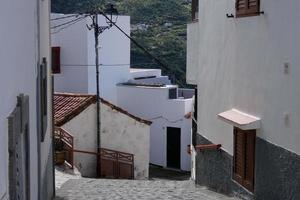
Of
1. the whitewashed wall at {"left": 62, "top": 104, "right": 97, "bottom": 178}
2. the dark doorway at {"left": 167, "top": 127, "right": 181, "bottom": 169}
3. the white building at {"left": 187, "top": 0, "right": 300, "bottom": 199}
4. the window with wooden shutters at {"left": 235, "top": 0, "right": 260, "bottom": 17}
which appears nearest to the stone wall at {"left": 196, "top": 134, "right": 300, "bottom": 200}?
the white building at {"left": 187, "top": 0, "right": 300, "bottom": 199}

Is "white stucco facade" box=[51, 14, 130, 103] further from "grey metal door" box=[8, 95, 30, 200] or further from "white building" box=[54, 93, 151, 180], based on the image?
"grey metal door" box=[8, 95, 30, 200]

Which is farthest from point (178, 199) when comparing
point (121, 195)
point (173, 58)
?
point (173, 58)

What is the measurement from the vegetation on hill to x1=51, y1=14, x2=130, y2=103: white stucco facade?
9.45m

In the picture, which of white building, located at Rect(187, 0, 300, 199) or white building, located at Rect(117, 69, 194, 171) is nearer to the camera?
white building, located at Rect(187, 0, 300, 199)

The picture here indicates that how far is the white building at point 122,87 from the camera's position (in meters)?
31.0

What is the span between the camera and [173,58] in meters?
45.3

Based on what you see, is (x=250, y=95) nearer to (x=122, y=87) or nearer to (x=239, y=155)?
(x=239, y=155)

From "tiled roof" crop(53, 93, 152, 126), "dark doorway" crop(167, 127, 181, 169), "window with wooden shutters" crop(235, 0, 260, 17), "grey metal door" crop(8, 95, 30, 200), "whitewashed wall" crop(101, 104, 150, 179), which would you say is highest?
"window with wooden shutters" crop(235, 0, 260, 17)

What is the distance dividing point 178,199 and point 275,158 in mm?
2963

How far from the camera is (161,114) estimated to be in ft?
103

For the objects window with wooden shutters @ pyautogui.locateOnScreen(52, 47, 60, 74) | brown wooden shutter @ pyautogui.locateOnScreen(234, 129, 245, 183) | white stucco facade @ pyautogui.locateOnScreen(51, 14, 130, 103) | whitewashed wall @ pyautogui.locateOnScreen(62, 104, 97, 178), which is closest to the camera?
brown wooden shutter @ pyautogui.locateOnScreen(234, 129, 245, 183)

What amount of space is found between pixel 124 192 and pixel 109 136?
10246mm

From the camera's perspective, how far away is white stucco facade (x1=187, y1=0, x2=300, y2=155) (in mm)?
8727

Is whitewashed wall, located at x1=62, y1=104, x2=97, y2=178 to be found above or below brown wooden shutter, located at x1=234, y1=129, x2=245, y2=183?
below
